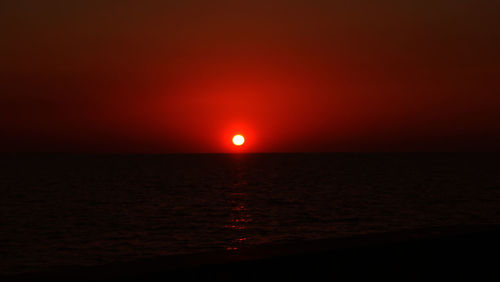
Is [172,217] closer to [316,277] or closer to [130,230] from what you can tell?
[130,230]

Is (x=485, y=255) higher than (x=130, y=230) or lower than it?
higher

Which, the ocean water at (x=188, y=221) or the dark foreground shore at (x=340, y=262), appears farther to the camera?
the ocean water at (x=188, y=221)

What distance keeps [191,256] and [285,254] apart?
862 millimetres

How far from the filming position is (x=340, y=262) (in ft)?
16.7

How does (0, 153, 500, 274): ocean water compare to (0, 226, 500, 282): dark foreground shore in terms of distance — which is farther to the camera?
(0, 153, 500, 274): ocean water

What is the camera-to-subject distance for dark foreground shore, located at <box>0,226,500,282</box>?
430 centimetres

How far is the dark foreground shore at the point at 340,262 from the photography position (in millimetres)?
4305

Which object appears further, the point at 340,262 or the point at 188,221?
the point at 188,221

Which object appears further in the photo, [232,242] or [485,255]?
[232,242]

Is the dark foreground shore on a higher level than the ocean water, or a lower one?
higher

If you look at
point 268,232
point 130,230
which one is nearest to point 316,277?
point 268,232

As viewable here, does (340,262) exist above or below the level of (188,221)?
above

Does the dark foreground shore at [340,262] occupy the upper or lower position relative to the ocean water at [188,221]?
upper

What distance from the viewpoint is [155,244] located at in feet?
75.1
